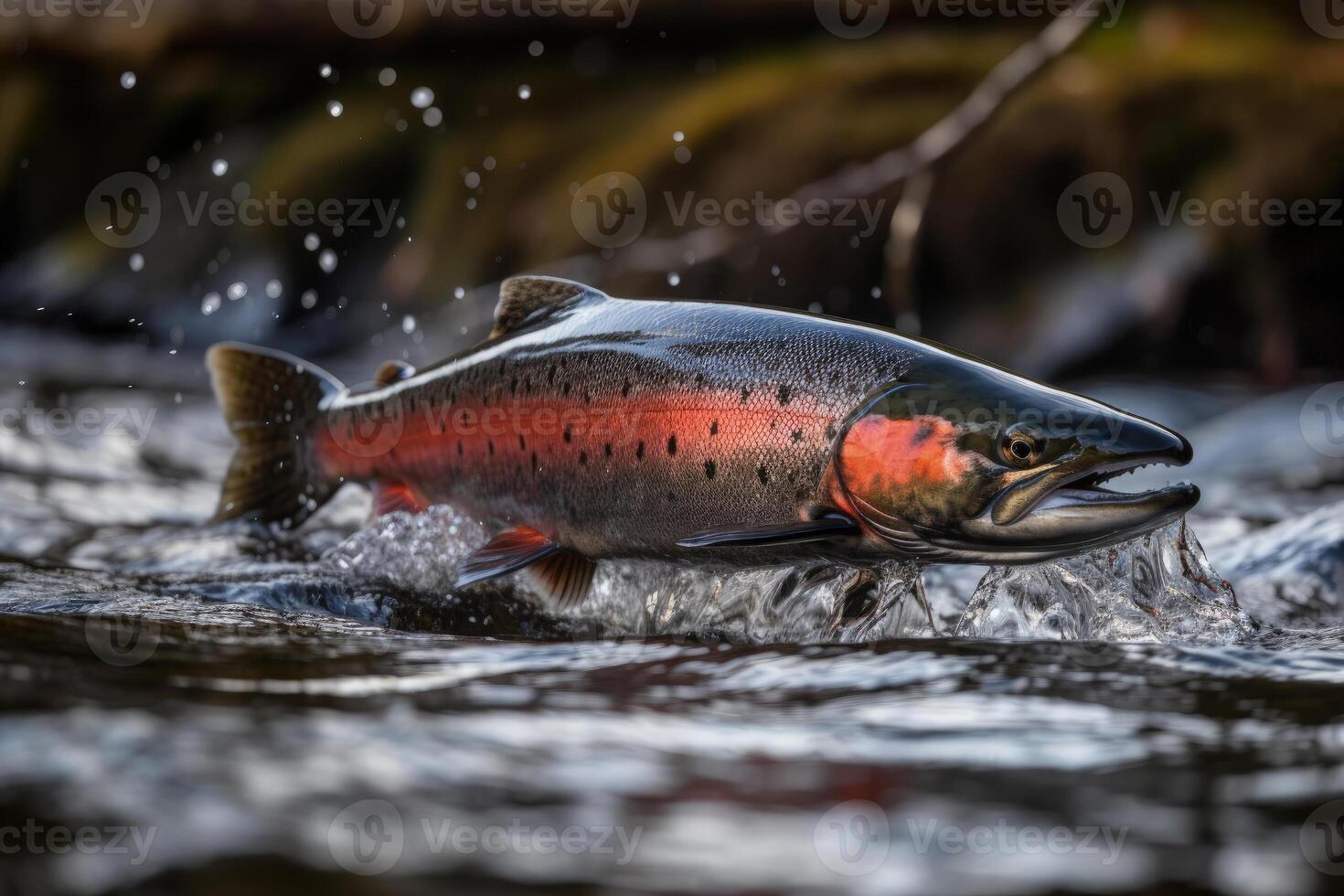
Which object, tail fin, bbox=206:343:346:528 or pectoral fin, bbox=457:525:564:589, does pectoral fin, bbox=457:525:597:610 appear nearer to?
pectoral fin, bbox=457:525:564:589

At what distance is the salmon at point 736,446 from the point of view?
113 inches

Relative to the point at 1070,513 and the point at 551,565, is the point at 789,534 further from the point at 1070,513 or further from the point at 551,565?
the point at 551,565

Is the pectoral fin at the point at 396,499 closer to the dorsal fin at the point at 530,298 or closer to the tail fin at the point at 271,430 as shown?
the tail fin at the point at 271,430

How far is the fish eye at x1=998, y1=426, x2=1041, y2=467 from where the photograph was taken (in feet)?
9.39

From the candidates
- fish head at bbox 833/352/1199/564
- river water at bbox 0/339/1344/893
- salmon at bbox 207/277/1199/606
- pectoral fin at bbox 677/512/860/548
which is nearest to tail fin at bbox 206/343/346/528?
salmon at bbox 207/277/1199/606

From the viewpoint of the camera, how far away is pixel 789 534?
9.92 feet

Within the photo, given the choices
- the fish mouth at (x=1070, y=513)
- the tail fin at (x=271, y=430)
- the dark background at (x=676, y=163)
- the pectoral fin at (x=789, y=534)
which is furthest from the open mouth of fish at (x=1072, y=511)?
the dark background at (x=676, y=163)

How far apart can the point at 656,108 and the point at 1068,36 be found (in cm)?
321

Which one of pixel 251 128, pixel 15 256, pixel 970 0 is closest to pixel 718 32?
pixel 970 0

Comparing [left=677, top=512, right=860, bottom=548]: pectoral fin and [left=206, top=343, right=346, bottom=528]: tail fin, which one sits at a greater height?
[left=206, top=343, right=346, bottom=528]: tail fin

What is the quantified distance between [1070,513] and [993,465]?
0.63ft

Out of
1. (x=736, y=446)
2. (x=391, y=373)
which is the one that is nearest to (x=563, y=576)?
(x=736, y=446)

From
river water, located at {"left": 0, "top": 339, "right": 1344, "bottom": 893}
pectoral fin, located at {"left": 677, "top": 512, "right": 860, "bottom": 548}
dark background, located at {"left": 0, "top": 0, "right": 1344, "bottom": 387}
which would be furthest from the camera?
dark background, located at {"left": 0, "top": 0, "right": 1344, "bottom": 387}

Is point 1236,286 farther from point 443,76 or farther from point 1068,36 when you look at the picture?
point 443,76
